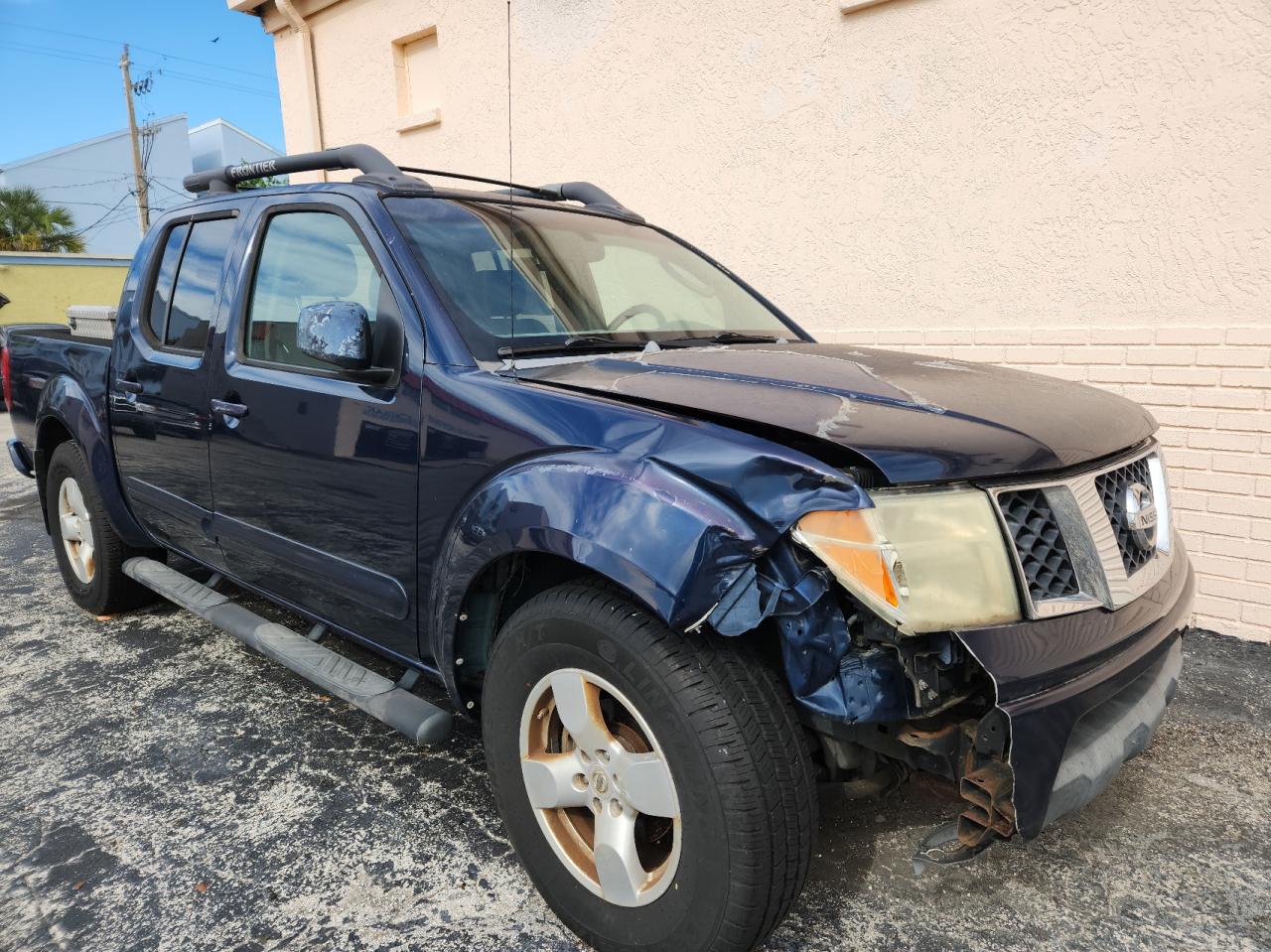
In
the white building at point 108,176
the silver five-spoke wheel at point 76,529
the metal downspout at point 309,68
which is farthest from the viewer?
the white building at point 108,176

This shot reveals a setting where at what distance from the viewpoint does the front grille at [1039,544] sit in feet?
5.42

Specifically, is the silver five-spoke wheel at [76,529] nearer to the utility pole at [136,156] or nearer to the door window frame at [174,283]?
the door window frame at [174,283]

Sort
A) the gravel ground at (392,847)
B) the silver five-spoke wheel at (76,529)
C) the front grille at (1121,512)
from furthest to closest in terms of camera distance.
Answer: the silver five-spoke wheel at (76,529) → the gravel ground at (392,847) → the front grille at (1121,512)

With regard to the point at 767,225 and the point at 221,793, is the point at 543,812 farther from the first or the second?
the point at 767,225

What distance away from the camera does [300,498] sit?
261cm

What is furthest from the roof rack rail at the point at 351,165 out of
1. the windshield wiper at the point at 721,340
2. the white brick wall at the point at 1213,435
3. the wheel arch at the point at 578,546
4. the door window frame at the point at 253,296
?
the white brick wall at the point at 1213,435

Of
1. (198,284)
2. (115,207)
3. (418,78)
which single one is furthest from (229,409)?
(115,207)

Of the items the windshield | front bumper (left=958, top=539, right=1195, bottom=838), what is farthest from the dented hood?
front bumper (left=958, top=539, right=1195, bottom=838)

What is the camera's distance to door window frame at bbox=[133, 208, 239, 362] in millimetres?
3064

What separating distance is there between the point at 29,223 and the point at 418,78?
24.3 meters

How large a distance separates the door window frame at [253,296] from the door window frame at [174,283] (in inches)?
6.0

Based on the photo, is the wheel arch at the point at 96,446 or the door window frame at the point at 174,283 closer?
the door window frame at the point at 174,283

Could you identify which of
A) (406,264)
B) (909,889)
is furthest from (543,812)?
(406,264)

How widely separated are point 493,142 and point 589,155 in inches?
47.5
